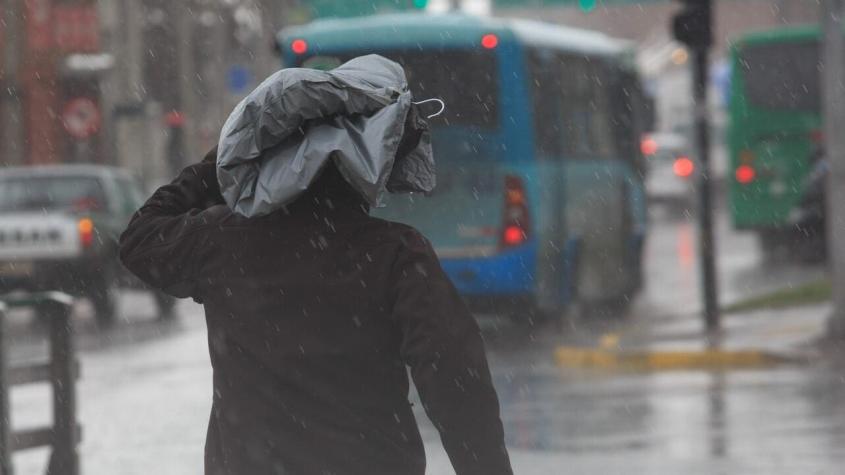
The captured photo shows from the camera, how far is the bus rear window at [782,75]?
24.0 meters

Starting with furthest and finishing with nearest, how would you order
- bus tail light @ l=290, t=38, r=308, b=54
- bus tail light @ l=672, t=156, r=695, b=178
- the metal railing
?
bus tail light @ l=672, t=156, r=695, b=178
bus tail light @ l=290, t=38, r=308, b=54
the metal railing

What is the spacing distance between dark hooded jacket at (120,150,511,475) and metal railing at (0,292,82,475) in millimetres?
3927

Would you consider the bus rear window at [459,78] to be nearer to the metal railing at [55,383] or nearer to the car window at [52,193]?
the car window at [52,193]

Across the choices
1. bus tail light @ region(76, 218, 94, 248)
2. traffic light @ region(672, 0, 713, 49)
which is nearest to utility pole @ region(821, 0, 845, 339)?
traffic light @ region(672, 0, 713, 49)

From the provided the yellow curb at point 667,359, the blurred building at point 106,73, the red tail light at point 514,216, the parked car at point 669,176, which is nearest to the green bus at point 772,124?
the red tail light at point 514,216

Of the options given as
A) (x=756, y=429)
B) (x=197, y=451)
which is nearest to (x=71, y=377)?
(x=197, y=451)

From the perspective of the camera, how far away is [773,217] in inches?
944

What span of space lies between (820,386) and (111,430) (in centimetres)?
423

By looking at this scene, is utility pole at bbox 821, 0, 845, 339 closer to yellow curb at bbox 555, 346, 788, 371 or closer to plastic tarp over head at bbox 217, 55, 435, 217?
yellow curb at bbox 555, 346, 788, 371

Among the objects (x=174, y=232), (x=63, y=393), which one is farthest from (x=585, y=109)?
(x=174, y=232)

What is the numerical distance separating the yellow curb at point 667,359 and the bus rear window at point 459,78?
286 centimetres

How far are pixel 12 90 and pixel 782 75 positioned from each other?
1971 centimetres

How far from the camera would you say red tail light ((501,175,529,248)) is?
14.6 metres

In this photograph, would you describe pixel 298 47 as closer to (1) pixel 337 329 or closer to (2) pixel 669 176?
(1) pixel 337 329
